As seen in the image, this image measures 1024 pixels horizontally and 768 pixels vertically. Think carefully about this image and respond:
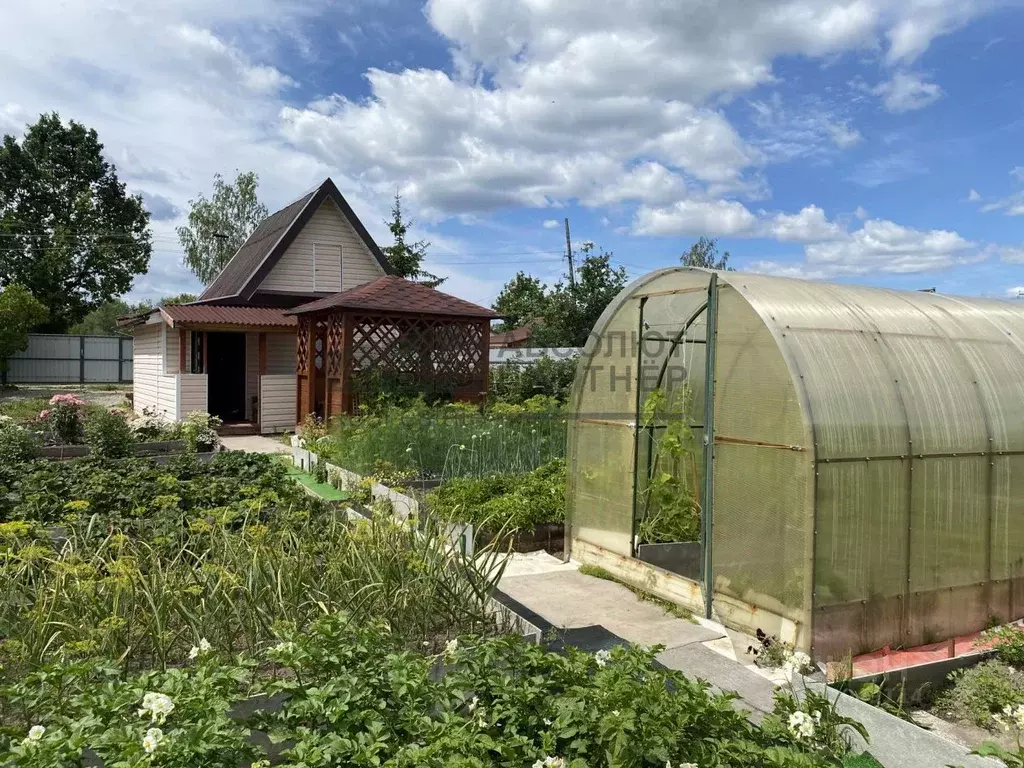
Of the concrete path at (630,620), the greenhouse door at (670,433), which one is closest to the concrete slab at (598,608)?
the concrete path at (630,620)

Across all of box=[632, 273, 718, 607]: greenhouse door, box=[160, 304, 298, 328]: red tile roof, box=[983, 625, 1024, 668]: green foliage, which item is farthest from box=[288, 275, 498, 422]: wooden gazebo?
box=[983, 625, 1024, 668]: green foliage

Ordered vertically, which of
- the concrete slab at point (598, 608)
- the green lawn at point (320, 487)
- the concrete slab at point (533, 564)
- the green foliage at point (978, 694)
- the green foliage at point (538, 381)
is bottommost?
the concrete slab at point (598, 608)

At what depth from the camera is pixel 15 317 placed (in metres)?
27.0

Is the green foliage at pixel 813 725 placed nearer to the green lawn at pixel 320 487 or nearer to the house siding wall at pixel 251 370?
the green lawn at pixel 320 487

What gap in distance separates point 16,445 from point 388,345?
615cm

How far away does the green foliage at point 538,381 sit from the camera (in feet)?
54.7

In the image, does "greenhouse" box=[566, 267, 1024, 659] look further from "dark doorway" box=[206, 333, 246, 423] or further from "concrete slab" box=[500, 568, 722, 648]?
"dark doorway" box=[206, 333, 246, 423]

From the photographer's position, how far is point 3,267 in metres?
34.4

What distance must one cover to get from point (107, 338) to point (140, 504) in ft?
108

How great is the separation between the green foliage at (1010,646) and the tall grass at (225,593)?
3180 mm

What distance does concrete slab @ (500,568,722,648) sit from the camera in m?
5.05

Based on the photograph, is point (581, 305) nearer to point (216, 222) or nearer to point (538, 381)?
point (538, 381)

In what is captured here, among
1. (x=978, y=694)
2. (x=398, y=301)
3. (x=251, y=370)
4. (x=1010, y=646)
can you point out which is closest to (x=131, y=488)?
(x=978, y=694)

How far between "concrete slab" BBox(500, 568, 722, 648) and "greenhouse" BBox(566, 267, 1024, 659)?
24 cm
